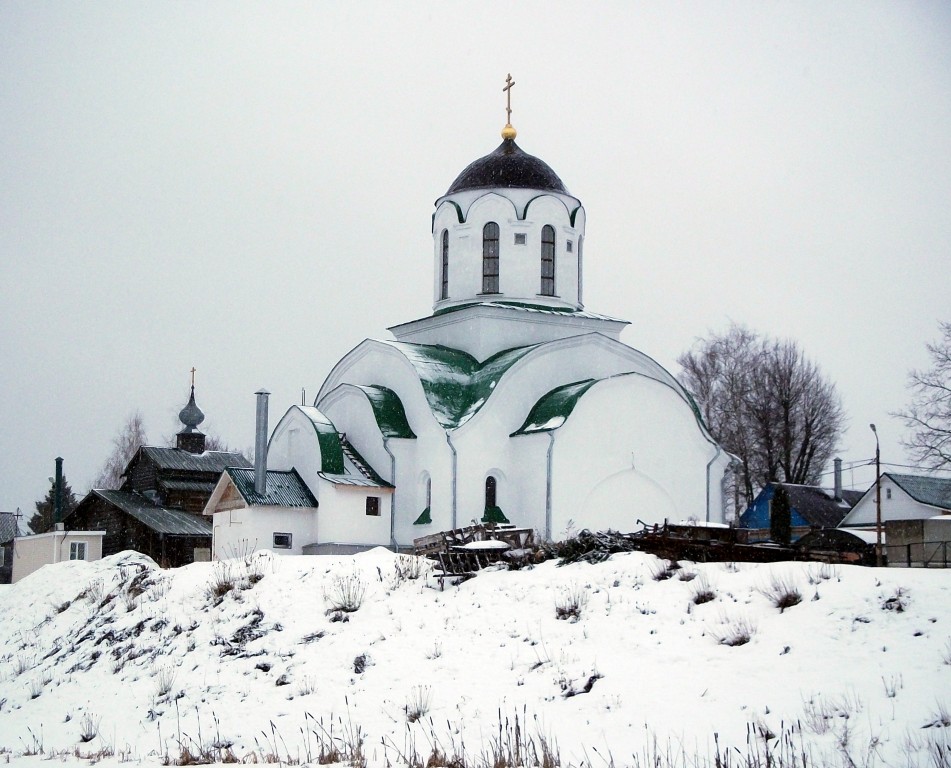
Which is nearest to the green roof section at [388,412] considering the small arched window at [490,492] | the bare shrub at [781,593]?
the small arched window at [490,492]

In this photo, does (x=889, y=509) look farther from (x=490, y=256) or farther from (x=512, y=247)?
(x=490, y=256)

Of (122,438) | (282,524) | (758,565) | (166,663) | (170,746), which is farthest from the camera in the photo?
(122,438)

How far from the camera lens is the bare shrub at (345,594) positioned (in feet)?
44.5

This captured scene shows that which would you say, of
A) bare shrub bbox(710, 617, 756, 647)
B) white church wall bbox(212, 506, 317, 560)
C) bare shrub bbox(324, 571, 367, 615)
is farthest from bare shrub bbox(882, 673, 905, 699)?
white church wall bbox(212, 506, 317, 560)

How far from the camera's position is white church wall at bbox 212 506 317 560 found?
75.2 feet

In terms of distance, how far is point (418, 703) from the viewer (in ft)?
34.4

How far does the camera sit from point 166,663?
1320 centimetres

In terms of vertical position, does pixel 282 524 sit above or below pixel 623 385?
below

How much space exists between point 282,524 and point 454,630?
1126 centimetres

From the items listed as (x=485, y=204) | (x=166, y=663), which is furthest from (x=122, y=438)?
(x=166, y=663)

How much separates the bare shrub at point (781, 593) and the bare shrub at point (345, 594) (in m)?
4.71

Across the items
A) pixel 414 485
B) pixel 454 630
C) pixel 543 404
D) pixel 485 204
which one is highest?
pixel 485 204

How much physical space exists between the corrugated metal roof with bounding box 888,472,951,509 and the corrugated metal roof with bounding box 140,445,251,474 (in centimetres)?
1847

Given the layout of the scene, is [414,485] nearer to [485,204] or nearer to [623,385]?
[623,385]
